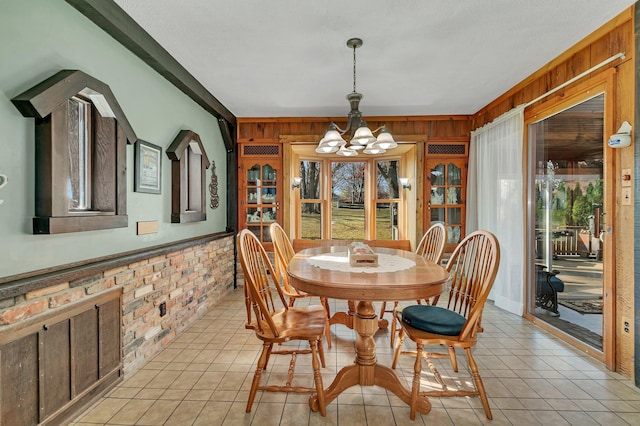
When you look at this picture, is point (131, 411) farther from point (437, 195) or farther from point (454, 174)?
point (454, 174)

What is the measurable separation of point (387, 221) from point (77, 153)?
436 cm

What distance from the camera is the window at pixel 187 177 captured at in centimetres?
298

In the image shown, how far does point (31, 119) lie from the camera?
1.58 metres

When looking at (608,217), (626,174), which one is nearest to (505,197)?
(608,217)

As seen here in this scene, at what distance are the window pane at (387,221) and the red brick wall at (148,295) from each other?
9.12 feet

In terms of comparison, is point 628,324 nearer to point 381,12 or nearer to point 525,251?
point 525,251

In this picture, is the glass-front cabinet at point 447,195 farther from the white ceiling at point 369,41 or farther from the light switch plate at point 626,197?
the light switch plate at point 626,197

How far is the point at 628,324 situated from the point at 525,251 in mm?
1183

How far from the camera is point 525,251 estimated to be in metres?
3.26

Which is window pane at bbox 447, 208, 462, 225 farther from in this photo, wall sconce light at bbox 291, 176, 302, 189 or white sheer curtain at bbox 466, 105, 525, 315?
wall sconce light at bbox 291, 176, 302, 189

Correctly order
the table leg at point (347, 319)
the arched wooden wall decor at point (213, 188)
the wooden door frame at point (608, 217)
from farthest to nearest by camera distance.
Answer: the arched wooden wall decor at point (213, 188)
the table leg at point (347, 319)
the wooden door frame at point (608, 217)

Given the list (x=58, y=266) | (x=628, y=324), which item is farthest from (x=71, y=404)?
(x=628, y=324)

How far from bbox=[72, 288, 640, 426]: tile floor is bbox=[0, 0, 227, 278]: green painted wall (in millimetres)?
964

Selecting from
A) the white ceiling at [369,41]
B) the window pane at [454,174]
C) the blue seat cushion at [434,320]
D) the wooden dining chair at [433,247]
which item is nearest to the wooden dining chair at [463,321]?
the blue seat cushion at [434,320]
